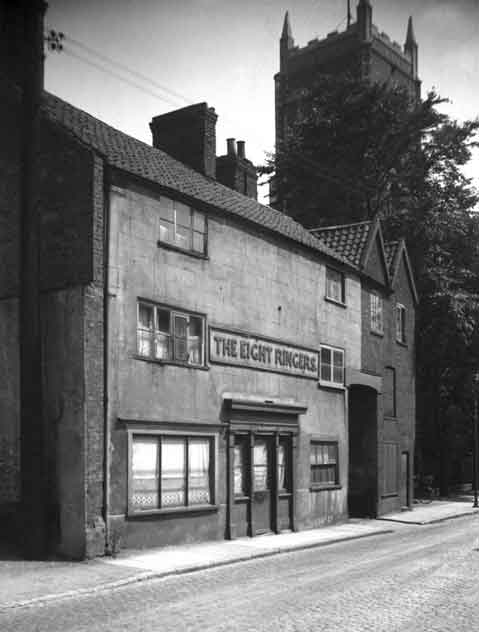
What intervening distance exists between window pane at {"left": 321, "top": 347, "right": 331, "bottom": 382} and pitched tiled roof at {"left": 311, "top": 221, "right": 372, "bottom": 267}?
4426mm

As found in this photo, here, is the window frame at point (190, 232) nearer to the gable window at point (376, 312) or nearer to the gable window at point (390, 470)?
the gable window at point (376, 312)

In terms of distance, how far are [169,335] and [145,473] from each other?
3431mm

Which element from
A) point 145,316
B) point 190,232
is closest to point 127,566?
point 145,316

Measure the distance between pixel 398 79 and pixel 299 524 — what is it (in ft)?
197

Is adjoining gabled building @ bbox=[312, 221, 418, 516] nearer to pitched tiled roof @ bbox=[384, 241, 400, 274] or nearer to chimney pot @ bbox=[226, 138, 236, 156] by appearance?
pitched tiled roof @ bbox=[384, 241, 400, 274]

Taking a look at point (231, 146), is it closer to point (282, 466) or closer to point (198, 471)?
point (282, 466)

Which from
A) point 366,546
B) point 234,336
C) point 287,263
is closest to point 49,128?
point 234,336

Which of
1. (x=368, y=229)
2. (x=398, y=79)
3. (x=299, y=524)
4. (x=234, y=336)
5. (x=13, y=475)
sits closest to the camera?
(x=13, y=475)

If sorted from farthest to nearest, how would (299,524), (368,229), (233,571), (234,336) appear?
(368,229) → (299,524) → (234,336) → (233,571)

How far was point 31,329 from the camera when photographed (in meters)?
16.9

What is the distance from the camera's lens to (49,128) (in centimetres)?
1848

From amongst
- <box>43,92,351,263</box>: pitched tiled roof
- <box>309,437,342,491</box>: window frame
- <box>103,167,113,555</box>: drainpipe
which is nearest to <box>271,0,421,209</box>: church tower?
<box>43,92,351,263</box>: pitched tiled roof

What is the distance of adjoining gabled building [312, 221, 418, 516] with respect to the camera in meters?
30.8

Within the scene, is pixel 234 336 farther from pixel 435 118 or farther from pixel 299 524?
pixel 435 118
